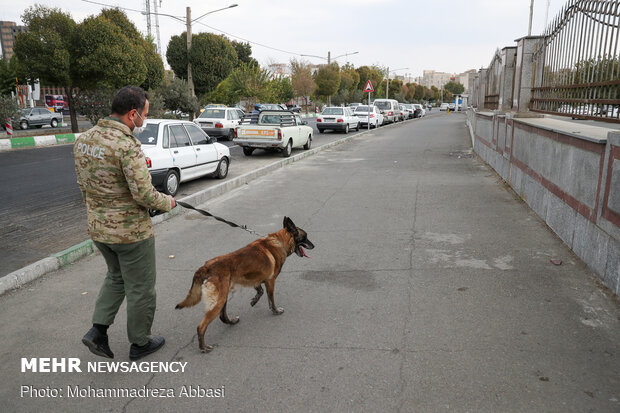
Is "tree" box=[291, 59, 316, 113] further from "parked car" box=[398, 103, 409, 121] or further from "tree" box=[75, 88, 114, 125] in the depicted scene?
"tree" box=[75, 88, 114, 125]

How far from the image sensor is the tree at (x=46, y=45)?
838 inches

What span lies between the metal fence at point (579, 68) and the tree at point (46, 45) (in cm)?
2077

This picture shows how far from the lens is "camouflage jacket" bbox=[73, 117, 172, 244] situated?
3.10 m

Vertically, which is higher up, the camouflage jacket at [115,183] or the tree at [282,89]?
the tree at [282,89]

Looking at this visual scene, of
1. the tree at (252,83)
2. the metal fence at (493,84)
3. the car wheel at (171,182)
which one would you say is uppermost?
the tree at (252,83)

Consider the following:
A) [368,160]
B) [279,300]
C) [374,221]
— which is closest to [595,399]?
[279,300]

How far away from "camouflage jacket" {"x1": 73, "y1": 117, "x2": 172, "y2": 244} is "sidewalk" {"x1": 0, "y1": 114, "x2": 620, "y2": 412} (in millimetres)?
1073

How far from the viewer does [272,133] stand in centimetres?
1593

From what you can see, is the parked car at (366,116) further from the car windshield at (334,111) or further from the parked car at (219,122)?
the parked car at (219,122)

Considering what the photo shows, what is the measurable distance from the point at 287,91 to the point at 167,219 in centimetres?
4768

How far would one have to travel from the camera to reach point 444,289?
473 centimetres

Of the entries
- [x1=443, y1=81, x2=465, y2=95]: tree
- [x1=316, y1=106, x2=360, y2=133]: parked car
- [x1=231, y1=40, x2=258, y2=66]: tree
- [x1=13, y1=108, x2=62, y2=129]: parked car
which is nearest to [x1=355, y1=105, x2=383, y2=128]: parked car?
[x1=316, y1=106, x2=360, y2=133]: parked car

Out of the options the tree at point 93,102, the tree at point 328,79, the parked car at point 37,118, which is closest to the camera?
the tree at point 93,102

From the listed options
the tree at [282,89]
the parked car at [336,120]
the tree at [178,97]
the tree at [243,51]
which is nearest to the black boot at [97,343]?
the parked car at [336,120]
